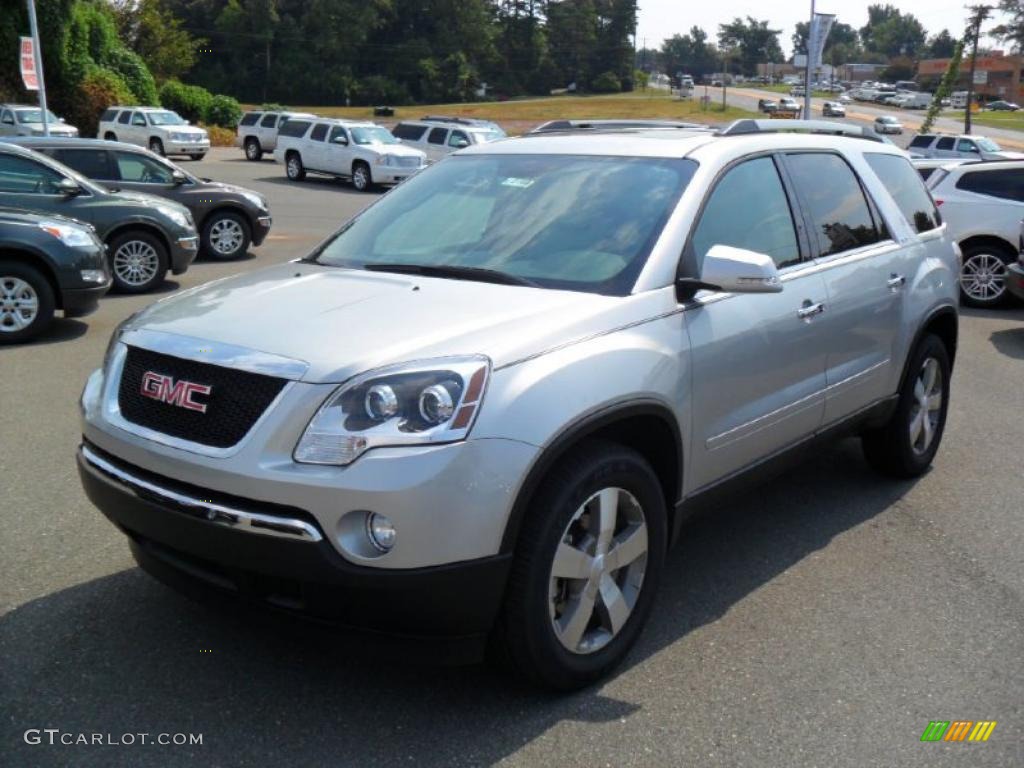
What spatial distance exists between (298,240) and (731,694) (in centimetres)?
1549

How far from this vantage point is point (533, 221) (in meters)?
4.25

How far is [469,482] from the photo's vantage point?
9.89 feet

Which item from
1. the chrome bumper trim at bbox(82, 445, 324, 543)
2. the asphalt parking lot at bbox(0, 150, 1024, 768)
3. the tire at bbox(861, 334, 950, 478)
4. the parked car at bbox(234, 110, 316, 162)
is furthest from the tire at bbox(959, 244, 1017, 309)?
Answer: the parked car at bbox(234, 110, 316, 162)

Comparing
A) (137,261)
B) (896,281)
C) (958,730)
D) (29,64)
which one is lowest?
(958,730)

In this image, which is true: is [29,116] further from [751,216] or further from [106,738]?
[106,738]

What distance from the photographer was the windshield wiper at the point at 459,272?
390cm

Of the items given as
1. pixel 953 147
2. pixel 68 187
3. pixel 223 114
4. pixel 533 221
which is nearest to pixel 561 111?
pixel 223 114

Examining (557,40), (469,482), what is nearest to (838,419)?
(469,482)

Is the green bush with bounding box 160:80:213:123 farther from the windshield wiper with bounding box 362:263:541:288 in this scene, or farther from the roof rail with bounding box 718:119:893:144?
the windshield wiper with bounding box 362:263:541:288

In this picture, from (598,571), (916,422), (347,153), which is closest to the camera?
(598,571)

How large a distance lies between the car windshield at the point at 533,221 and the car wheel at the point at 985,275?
9.54 metres

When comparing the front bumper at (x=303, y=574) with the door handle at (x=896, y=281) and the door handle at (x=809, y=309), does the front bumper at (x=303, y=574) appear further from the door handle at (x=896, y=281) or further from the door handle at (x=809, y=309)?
the door handle at (x=896, y=281)

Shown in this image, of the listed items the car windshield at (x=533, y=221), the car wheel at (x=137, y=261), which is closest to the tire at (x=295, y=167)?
the car wheel at (x=137, y=261)

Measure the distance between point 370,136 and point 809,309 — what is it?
2723 cm
